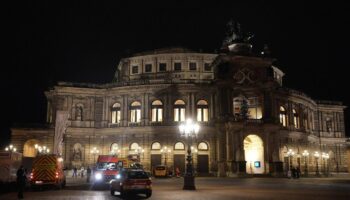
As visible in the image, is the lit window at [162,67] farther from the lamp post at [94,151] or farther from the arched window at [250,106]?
the lamp post at [94,151]

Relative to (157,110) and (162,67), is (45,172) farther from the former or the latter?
(162,67)

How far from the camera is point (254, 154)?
60969 millimetres

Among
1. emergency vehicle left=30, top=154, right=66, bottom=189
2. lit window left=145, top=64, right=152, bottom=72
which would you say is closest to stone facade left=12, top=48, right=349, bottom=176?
lit window left=145, top=64, right=152, bottom=72

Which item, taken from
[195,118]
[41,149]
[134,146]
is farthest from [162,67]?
[41,149]

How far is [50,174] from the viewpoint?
99.0 feet

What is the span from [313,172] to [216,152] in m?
21.4

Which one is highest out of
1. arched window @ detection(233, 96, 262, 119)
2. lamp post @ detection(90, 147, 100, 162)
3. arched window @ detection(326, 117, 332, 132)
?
arched window @ detection(233, 96, 262, 119)

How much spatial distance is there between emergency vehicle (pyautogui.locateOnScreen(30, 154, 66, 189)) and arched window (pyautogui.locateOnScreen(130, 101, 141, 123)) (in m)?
32.5

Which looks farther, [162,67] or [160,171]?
[162,67]

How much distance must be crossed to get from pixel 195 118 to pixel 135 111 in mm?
10115

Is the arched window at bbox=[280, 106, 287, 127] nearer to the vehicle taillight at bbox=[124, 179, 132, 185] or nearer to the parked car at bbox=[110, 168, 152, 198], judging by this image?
the parked car at bbox=[110, 168, 152, 198]

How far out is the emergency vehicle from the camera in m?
29.8

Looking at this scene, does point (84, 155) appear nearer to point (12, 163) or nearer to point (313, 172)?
point (12, 163)

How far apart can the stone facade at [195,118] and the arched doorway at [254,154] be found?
15 centimetres
